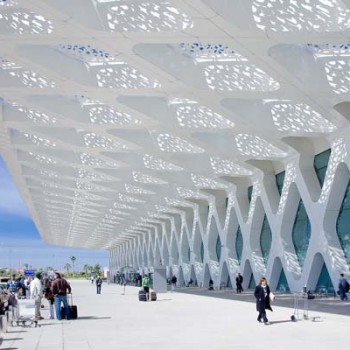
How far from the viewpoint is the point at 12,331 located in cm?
1428

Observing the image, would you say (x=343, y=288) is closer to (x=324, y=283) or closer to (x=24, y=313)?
(x=324, y=283)

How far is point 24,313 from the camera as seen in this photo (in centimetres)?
1546

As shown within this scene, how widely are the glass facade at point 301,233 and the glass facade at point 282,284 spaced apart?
2.29m

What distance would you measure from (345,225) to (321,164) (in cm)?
323

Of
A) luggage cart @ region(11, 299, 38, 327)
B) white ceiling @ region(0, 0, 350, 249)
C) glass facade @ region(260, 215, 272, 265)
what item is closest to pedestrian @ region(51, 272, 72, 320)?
luggage cart @ region(11, 299, 38, 327)

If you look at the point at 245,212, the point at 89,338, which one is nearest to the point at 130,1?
the point at 89,338

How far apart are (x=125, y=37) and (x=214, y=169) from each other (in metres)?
19.2

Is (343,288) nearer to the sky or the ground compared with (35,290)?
nearer to the sky

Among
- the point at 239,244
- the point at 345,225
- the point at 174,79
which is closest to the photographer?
the point at 174,79

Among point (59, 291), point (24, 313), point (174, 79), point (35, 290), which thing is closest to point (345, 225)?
point (174, 79)

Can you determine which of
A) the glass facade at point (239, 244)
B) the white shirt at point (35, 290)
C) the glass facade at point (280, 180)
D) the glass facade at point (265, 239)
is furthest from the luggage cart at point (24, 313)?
the glass facade at point (239, 244)

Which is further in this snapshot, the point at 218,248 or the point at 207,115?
the point at 218,248

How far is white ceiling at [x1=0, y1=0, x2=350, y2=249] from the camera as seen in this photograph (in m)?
14.0

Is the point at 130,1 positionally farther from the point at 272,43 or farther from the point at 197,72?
the point at 197,72
